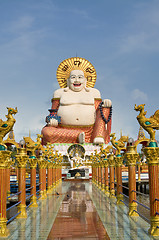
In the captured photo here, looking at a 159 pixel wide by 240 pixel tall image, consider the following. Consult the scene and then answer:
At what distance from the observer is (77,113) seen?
31562 mm

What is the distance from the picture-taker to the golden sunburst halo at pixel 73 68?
113 feet

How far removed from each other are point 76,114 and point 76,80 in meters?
4.22

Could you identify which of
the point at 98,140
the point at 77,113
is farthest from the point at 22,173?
the point at 77,113

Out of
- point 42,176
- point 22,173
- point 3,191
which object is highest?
point 22,173

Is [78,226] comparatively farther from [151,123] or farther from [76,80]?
Result: [76,80]

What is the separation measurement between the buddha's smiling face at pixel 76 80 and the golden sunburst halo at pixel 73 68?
69.0 inches

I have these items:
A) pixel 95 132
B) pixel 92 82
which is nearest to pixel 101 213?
pixel 95 132

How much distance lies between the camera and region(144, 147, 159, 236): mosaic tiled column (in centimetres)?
514

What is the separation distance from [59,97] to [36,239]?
28449mm

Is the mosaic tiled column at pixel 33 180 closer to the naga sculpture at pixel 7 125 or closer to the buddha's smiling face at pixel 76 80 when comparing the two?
the naga sculpture at pixel 7 125

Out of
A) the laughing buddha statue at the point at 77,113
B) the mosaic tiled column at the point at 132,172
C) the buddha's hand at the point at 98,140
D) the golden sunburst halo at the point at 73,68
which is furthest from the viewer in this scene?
the golden sunburst halo at the point at 73,68

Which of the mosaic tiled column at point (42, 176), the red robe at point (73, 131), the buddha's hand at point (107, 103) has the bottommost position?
the mosaic tiled column at point (42, 176)

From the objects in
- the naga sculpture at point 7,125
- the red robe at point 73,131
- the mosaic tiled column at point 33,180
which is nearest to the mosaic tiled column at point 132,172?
the naga sculpture at point 7,125

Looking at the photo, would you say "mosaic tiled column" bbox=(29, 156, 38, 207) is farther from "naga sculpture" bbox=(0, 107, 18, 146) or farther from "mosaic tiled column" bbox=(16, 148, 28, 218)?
"naga sculpture" bbox=(0, 107, 18, 146)
